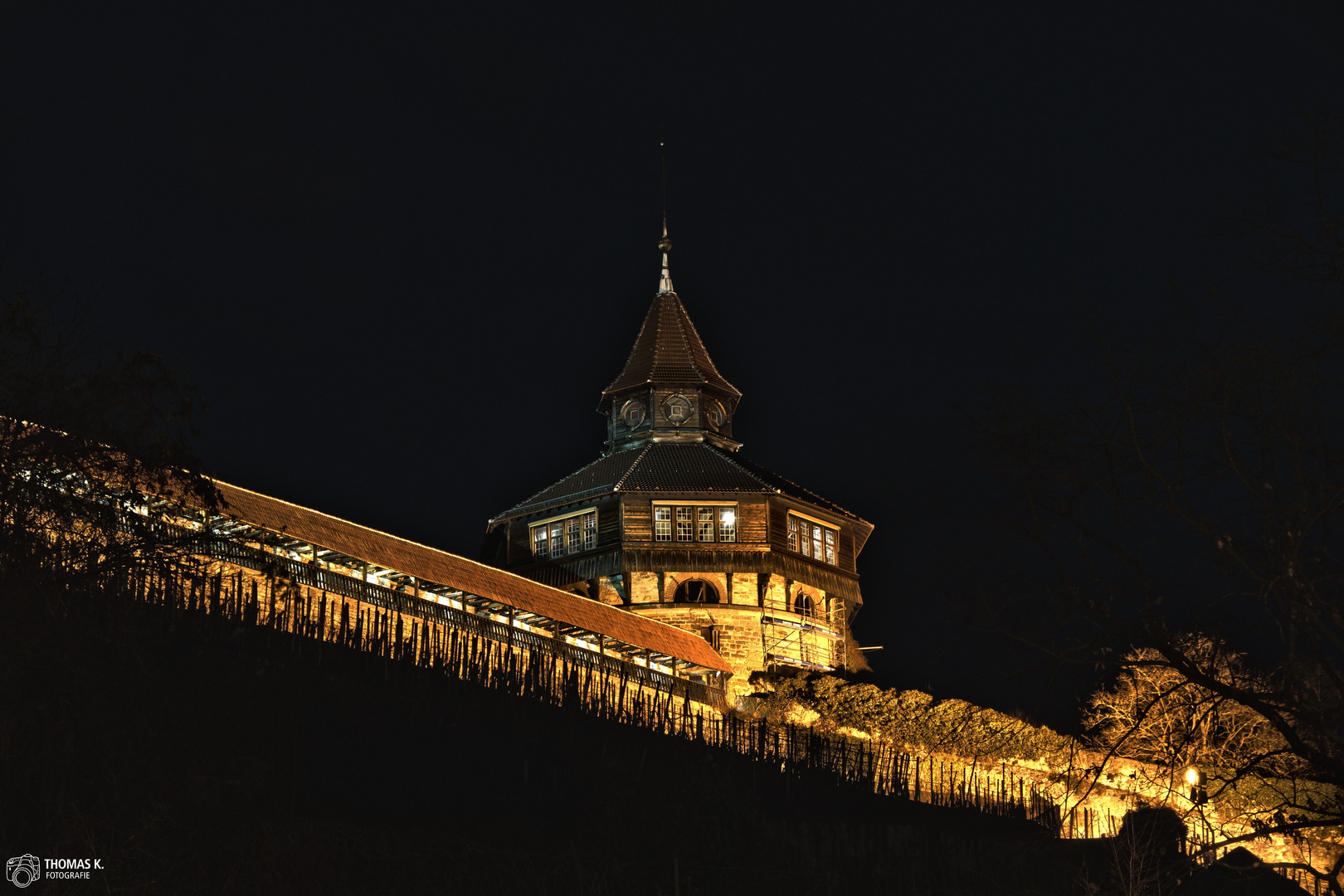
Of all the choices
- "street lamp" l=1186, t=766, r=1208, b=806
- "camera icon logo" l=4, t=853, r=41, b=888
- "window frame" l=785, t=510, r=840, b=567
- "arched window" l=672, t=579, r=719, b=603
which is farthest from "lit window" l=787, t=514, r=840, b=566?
"street lamp" l=1186, t=766, r=1208, b=806

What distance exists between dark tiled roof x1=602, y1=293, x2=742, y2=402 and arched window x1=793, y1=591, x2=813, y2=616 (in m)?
10.6

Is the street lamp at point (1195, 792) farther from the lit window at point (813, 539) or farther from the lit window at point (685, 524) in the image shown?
the lit window at point (813, 539)

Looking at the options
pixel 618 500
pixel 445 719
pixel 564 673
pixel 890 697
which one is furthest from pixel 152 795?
pixel 618 500

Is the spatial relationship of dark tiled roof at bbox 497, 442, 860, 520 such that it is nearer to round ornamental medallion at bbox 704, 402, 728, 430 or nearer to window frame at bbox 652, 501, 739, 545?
window frame at bbox 652, 501, 739, 545

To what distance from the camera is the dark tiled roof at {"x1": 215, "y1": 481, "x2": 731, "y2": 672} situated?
29.5 m

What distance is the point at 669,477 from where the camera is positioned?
48.2 metres

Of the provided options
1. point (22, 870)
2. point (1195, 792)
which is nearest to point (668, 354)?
point (22, 870)

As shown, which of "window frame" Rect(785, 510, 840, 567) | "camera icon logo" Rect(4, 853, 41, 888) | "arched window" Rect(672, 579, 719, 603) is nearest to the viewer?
"camera icon logo" Rect(4, 853, 41, 888)

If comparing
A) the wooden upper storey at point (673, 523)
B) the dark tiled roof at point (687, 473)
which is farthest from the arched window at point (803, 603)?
the dark tiled roof at point (687, 473)

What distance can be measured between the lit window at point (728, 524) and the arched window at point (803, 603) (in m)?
3.30

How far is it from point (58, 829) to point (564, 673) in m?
11.6

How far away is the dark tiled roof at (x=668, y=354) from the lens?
5469 cm

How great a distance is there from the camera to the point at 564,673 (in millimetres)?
23703

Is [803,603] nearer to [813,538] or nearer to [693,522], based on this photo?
[813,538]
